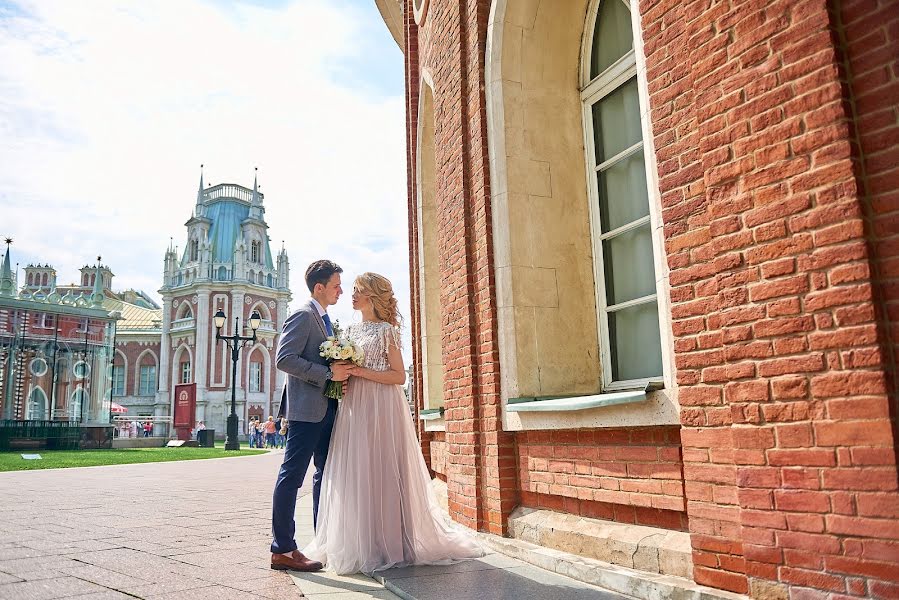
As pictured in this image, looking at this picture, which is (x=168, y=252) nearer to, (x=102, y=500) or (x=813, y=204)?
(x=102, y=500)

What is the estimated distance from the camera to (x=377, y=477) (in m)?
4.70

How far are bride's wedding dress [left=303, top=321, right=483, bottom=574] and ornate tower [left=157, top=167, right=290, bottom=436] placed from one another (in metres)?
61.6

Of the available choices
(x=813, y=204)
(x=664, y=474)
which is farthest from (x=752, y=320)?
(x=664, y=474)

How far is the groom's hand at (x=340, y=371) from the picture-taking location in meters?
4.66

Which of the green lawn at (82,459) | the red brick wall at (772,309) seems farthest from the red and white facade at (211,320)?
the red brick wall at (772,309)

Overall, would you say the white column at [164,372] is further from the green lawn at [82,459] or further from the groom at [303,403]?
the groom at [303,403]

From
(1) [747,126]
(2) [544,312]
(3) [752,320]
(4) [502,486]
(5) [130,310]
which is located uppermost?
(5) [130,310]

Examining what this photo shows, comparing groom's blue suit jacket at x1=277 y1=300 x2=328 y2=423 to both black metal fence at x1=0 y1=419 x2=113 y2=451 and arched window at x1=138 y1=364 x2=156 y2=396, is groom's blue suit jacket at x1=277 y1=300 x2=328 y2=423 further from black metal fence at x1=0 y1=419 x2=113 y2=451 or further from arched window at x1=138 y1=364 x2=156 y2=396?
arched window at x1=138 y1=364 x2=156 y2=396

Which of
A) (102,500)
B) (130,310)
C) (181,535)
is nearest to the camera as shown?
(181,535)

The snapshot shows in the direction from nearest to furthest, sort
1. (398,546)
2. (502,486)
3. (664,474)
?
(664,474) → (398,546) → (502,486)

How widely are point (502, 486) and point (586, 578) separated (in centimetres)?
125

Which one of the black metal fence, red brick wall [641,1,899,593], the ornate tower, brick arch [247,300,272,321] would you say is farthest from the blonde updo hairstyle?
brick arch [247,300,272,321]

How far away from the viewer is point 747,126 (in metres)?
3.05

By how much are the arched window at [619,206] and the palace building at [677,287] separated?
0.06 ft
